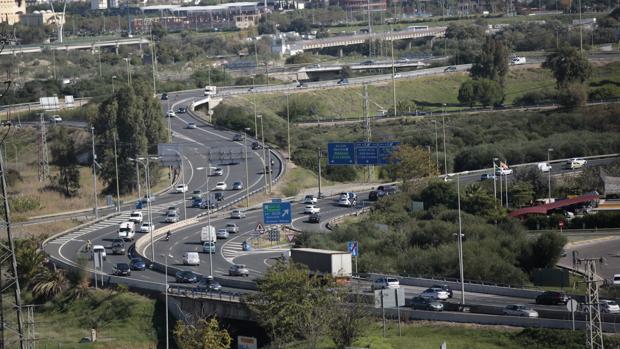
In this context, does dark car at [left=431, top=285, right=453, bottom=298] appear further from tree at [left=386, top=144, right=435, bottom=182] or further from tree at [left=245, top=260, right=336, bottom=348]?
tree at [left=386, top=144, right=435, bottom=182]

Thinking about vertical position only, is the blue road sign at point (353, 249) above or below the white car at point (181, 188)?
above

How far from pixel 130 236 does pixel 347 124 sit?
48045 mm

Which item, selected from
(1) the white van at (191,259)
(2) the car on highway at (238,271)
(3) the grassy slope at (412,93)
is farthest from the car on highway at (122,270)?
(3) the grassy slope at (412,93)

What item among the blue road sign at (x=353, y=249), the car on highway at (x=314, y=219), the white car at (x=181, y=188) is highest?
the blue road sign at (x=353, y=249)

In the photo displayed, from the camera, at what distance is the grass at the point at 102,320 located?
49.6 metres

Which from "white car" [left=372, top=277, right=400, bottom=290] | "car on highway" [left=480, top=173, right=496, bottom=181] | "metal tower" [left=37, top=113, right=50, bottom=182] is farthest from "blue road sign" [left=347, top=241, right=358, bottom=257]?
"metal tower" [left=37, top=113, right=50, bottom=182]

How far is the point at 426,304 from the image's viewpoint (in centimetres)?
4622

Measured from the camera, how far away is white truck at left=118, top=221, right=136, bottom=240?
220 ft

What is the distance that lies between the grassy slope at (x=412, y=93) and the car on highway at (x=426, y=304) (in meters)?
73.8

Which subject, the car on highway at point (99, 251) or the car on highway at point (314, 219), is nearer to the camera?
the car on highway at point (99, 251)

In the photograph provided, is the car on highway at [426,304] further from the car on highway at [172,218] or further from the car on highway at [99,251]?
the car on highway at [172,218]

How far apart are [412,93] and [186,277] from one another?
79323 mm

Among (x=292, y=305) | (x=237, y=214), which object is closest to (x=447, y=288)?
(x=292, y=305)

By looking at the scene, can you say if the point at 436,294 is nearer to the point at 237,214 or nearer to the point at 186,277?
the point at 186,277
